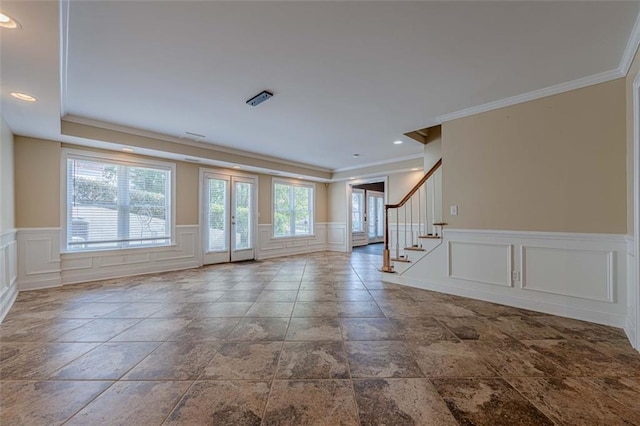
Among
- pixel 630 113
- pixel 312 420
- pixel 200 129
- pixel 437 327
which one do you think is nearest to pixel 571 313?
pixel 437 327

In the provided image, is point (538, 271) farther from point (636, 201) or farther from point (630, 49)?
point (630, 49)

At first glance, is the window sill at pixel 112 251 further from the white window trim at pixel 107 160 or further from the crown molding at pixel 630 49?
the crown molding at pixel 630 49

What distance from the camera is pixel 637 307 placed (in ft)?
7.19

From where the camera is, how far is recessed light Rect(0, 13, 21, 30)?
1626 millimetres

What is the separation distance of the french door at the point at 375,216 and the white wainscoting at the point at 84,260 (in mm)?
6972

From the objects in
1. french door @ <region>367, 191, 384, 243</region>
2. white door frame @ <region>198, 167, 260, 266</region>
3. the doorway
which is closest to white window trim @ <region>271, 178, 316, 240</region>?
white door frame @ <region>198, 167, 260, 266</region>

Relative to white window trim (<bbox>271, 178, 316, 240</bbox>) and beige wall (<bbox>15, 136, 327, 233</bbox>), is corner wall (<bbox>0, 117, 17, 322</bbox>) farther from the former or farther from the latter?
white window trim (<bbox>271, 178, 316, 240</bbox>)

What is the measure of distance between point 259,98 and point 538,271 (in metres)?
3.95

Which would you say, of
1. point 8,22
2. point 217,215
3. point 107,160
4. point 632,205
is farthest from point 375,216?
point 8,22

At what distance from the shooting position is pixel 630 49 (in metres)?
2.27

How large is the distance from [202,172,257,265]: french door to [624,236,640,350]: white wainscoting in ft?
21.3

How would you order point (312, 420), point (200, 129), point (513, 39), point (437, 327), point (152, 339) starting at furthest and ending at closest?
point (200, 129)
point (437, 327)
point (152, 339)
point (513, 39)
point (312, 420)

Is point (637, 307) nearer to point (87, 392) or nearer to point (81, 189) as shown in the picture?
point (87, 392)

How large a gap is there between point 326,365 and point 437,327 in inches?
51.9
